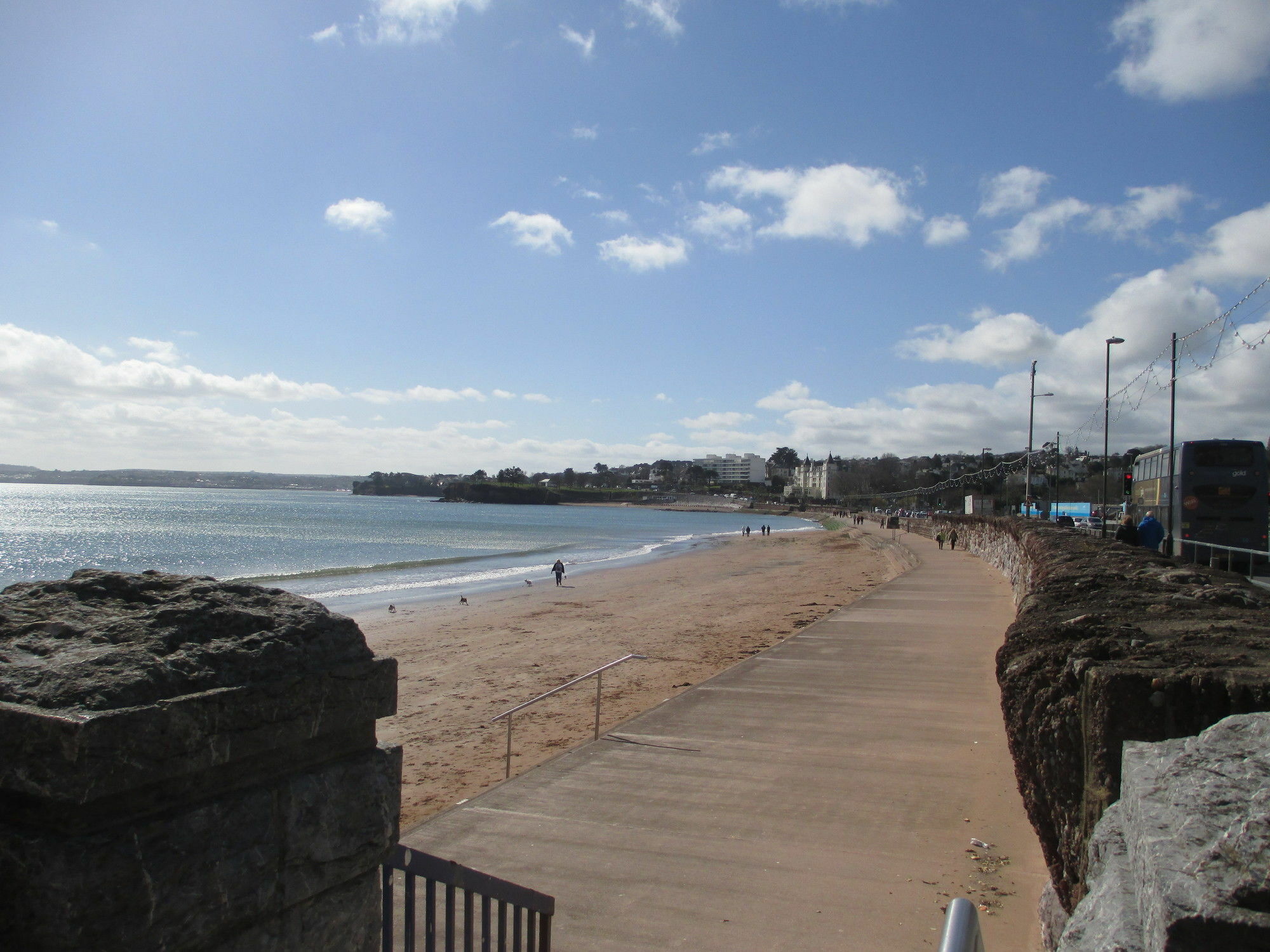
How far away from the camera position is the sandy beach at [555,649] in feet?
34.2

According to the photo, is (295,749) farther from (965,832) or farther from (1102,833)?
(965,832)

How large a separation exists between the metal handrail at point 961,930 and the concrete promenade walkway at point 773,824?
257cm

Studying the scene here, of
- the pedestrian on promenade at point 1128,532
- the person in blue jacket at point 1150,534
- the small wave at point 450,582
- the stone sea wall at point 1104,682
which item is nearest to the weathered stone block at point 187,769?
the stone sea wall at point 1104,682

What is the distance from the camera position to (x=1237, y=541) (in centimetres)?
1909

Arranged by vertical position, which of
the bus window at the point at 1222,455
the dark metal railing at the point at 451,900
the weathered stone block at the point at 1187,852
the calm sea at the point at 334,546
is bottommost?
the calm sea at the point at 334,546

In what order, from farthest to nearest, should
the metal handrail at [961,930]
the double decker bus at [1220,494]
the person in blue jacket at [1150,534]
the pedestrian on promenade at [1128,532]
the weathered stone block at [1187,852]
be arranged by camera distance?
the double decker bus at [1220,494]
the person in blue jacket at [1150,534]
the pedestrian on promenade at [1128,532]
the metal handrail at [961,930]
the weathered stone block at [1187,852]

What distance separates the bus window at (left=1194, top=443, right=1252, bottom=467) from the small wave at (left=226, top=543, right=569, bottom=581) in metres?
28.6

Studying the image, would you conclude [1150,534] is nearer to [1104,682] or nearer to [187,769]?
[1104,682]

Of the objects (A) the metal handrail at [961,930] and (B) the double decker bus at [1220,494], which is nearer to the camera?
(A) the metal handrail at [961,930]

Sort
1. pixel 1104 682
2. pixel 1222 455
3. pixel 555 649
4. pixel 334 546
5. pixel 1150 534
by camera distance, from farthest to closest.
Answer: pixel 334 546 → pixel 1222 455 → pixel 555 649 → pixel 1150 534 → pixel 1104 682

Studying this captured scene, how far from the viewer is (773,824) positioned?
5691 mm

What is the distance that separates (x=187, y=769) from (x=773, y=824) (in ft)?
15.4

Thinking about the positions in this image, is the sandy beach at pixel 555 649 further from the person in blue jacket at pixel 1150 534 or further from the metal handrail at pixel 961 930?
the person in blue jacket at pixel 1150 534

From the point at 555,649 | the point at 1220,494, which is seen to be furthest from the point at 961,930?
the point at 1220,494
